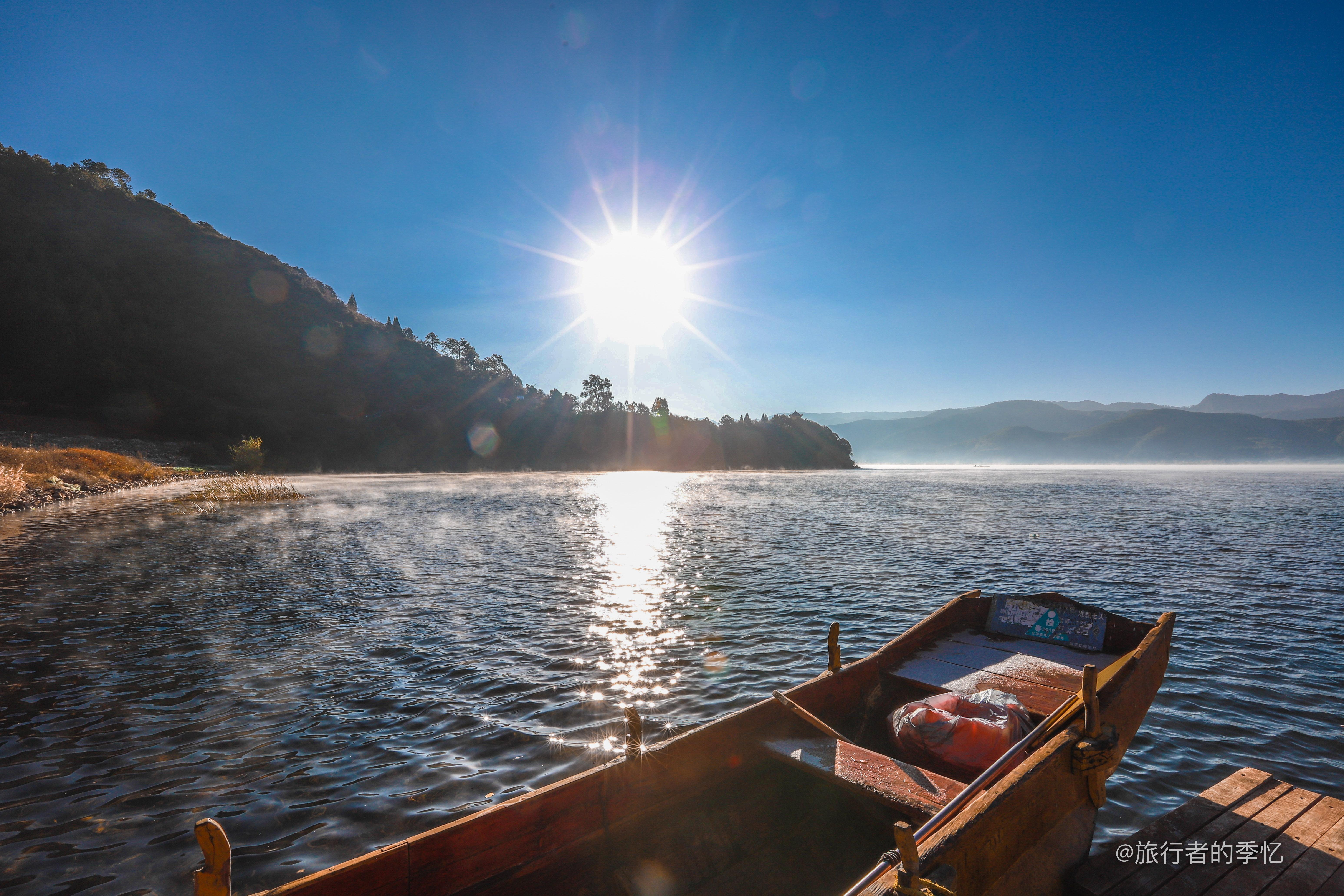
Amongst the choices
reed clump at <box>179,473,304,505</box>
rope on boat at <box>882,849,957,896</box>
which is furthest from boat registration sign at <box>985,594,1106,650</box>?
reed clump at <box>179,473,304,505</box>

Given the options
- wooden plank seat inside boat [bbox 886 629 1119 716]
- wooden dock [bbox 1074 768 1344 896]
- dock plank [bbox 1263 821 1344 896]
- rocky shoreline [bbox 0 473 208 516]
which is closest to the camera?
dock plank [bbox 1263 821 1344 896]

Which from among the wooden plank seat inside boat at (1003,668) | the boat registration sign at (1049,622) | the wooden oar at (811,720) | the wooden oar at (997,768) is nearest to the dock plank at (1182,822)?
the wooden oar at (997,768)

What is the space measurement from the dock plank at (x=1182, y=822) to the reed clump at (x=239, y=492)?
51.0 meters

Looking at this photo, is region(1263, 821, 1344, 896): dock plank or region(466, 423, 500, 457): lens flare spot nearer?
region(1263, 821, 1344, 896): dock plank

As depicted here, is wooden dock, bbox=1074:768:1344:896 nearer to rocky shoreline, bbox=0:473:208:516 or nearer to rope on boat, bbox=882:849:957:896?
rope on boat, bbox=882:849:957:896

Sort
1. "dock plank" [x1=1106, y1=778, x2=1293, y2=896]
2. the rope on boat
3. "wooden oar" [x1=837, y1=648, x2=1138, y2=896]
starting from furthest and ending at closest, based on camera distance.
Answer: "dock plank" [x1=1106, y1=778, x2=1293, y2=896] < "wooden oar" [x1=837, y1=648, x2=1138, y2=896] < the rope on boat

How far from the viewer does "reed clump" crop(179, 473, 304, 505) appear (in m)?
41.0

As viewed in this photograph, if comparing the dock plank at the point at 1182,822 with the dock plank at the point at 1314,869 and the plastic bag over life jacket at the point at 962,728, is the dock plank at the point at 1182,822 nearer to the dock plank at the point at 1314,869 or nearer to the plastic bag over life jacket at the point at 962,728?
the dock plank at the point at 1314,869

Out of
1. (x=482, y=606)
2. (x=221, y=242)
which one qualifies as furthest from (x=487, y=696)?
(x=221, y=242)

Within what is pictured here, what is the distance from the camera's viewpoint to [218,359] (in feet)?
374

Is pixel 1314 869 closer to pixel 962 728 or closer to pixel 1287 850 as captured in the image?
pixel 1287 850

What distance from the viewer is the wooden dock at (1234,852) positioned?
15.0 ft

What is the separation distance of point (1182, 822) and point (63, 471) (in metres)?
60.1

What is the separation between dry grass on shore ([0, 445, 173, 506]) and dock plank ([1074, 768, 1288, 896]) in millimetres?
47424
